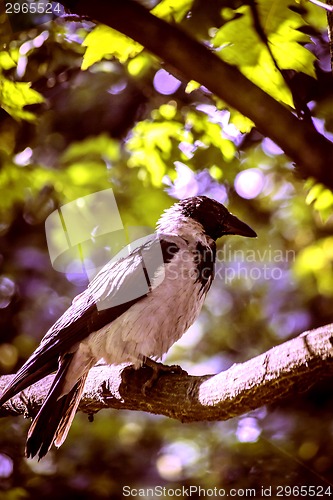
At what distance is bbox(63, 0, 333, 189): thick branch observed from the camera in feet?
3.38

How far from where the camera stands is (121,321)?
57.8 inches

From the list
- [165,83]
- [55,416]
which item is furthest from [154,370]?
[165,83]

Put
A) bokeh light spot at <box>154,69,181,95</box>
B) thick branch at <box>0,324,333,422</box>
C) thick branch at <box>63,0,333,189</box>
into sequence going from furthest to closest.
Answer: bokeh light spot at <box>154,69,181,95</box>, thick branch at <box>63,0,333,189</box>, thick branch at <box>0,324,333,422</box>

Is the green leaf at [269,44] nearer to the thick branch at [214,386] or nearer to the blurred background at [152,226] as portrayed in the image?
the blurred background at [152,226]

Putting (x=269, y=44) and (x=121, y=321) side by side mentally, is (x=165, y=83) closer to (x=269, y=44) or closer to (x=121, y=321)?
(x=269, y=44)

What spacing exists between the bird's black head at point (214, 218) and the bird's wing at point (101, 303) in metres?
0.13

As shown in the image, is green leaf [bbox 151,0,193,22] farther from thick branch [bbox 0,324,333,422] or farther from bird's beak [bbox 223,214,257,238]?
thick branch [bbox 0,324,333,422]

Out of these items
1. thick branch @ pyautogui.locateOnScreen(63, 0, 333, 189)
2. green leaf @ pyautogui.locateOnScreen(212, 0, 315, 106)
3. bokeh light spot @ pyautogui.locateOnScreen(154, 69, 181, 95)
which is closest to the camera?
thick branch @ pyautogui.locateOnScreen(63, 0, 333, 189)

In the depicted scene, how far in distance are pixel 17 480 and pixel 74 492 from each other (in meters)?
0.20

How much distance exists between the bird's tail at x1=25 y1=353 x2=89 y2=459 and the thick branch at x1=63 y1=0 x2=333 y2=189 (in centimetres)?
72

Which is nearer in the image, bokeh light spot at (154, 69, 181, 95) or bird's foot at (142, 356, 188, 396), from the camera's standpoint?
bird's foot at (142, 356, 188, 396)

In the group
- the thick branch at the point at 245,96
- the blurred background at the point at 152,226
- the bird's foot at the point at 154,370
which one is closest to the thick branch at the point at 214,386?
the bird's foot at the point at 154,370

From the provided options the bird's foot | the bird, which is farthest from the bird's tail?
the bird's foot

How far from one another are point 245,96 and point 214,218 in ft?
2.26
